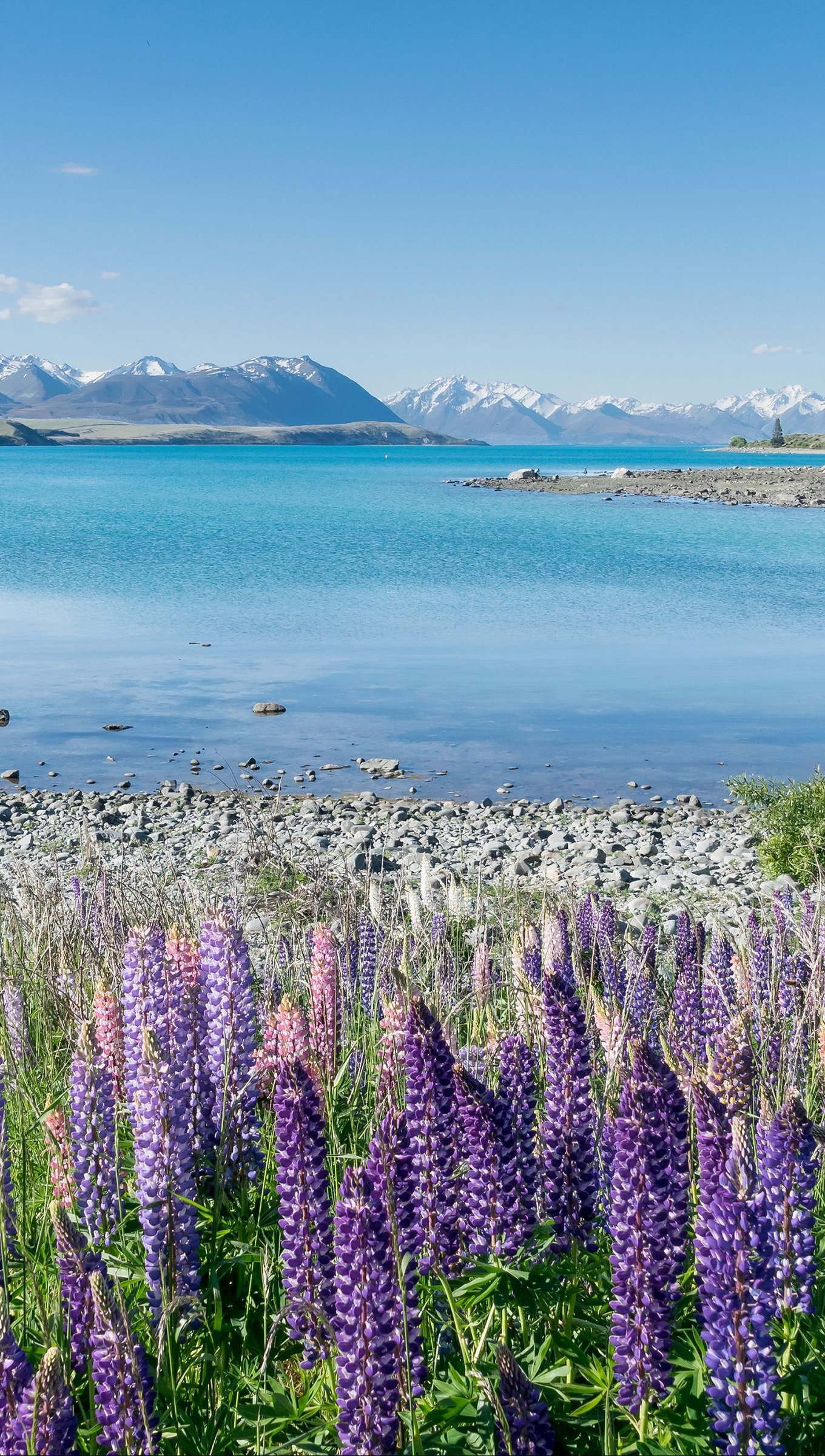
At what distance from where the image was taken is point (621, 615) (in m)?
42.5

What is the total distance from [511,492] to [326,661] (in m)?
97.6

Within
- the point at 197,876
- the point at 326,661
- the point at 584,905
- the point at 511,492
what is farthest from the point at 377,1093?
the point at 511,492

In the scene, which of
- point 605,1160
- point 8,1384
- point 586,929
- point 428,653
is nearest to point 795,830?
point 586,929

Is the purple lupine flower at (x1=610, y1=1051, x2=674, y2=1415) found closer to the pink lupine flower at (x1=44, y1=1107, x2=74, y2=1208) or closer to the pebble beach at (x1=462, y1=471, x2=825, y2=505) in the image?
the pink lupine flower at (x1=44, y1=1107, x2=74, y2=1208)

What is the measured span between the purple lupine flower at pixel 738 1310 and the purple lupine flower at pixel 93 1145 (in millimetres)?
1825

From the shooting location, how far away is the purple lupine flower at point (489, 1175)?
3123 mm

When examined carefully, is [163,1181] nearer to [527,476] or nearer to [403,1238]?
[403,1238]

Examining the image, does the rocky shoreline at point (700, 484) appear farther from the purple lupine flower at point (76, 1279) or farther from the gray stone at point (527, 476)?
the purple lupine flower at point (76, 1279)

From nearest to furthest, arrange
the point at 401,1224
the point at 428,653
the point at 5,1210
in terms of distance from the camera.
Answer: the point at 401,1224 < the point at 5,1210 < the point at 428,653

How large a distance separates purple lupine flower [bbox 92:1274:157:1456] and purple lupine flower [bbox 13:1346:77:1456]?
0.24m

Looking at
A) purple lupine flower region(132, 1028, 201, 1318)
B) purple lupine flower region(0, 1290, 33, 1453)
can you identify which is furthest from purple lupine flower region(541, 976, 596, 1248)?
purple lupine flower region(0, 1290, 33, 1453)

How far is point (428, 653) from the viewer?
112 ft

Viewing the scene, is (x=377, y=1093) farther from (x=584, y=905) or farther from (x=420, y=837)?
(x=420, y=837)

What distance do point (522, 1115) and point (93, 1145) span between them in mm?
1298
